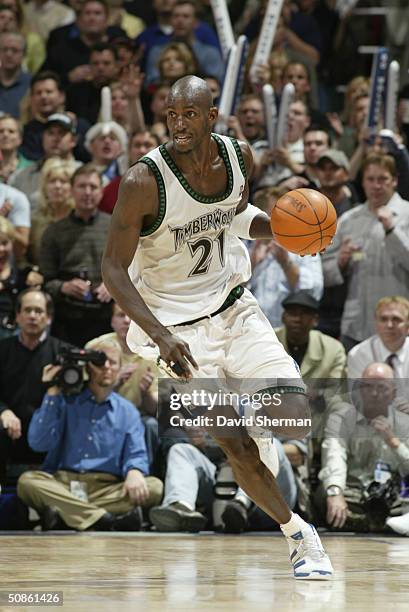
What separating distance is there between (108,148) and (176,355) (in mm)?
5079

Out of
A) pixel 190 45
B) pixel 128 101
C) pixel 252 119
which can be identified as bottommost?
pixel 252 119

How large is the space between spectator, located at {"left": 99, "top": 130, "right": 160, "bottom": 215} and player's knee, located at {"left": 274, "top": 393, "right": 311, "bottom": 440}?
14.2 feet

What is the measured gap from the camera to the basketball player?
5301 mm

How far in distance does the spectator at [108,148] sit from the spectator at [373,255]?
87.0 inches

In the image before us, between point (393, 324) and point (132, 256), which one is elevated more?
point (132, 256)

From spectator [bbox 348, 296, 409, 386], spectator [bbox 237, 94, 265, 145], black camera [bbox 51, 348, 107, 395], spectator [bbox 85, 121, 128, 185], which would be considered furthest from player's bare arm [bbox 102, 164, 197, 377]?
spectator [bbox 237, 94, 265, 145]

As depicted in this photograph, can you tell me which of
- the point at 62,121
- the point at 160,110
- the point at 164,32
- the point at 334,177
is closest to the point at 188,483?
the point at 334,177

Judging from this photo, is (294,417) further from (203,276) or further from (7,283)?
(7,283)

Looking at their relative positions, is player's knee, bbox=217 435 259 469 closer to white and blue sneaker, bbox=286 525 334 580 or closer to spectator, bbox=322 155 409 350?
white and blue sneaker, bbox=286 525 334 580

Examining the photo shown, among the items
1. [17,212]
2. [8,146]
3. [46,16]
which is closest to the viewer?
[17,212]

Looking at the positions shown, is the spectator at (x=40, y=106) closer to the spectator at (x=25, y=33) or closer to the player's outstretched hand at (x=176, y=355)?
the spectator at (x=25, y=33)

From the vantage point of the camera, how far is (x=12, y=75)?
36.4 feet

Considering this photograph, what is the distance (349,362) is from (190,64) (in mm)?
3967

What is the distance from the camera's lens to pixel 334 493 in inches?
300
